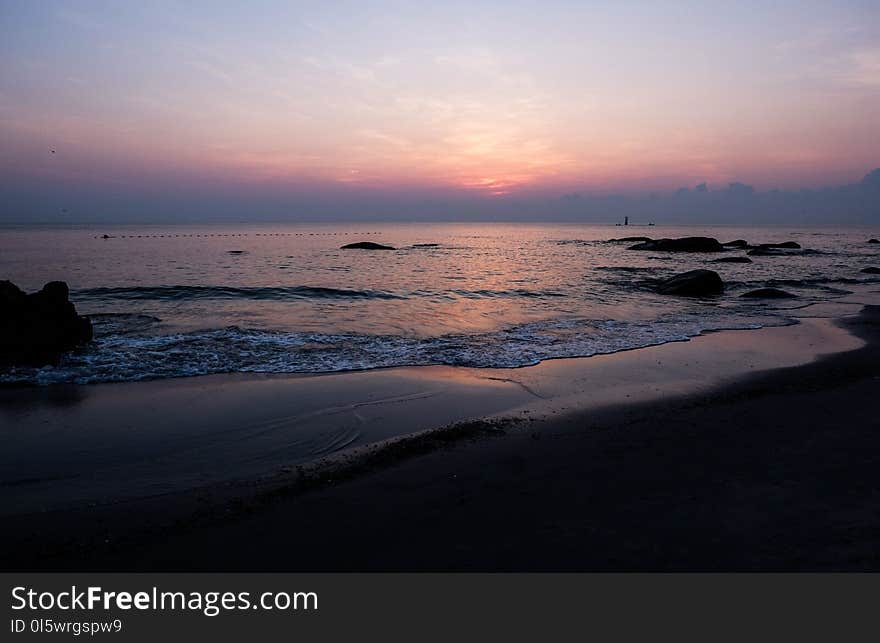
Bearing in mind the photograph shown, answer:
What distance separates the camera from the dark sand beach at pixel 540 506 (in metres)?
4.28

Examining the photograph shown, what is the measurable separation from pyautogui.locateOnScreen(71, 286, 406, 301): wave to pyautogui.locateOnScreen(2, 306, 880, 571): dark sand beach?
1761 centimetres

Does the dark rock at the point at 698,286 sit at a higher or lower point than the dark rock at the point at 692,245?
lower

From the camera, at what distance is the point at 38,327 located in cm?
1227

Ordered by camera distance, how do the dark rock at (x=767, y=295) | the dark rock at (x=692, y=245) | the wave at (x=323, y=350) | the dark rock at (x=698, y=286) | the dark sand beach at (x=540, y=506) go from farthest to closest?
the dark rock at (x=692, y=245) → the dark rock at (x=698, y=286) → the dark rock at (x=767, y=295) → the wave at (x=323, y=350) → the dark sand beach at (x=540, y=506)

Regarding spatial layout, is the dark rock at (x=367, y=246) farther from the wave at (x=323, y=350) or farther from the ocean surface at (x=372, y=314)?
the wave at (x=323, y=350)

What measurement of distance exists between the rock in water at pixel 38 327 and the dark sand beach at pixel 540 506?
14.1ft

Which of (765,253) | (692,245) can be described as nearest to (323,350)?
(765,253)

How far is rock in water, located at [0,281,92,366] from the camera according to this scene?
11703 millimetres

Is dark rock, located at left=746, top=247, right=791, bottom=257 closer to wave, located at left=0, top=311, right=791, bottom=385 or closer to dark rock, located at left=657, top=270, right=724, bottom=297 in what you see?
dark rock, located at left=657, top=270, right=724, bottom=297

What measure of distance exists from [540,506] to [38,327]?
515 inches

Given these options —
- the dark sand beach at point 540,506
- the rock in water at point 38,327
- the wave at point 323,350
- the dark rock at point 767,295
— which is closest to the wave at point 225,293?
the wave at point 323,350

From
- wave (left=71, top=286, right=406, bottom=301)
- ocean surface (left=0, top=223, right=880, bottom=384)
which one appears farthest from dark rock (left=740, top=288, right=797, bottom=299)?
wave (left=71, top=286, right=406, bottom=301)
